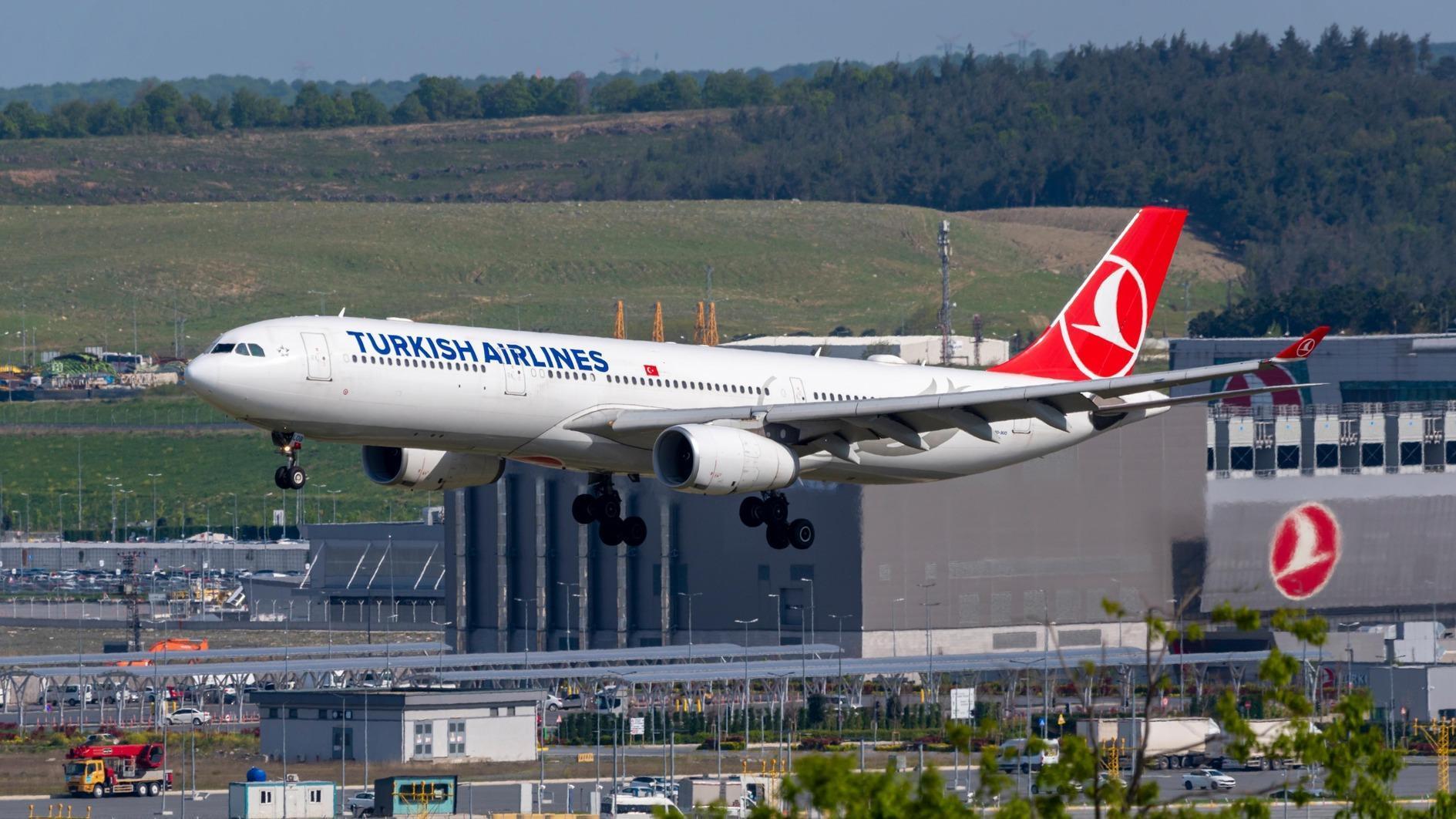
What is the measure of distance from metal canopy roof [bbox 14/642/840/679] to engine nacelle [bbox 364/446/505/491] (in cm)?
4212

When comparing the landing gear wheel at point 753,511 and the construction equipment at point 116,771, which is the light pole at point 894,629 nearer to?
the construction equipment at point 116,771

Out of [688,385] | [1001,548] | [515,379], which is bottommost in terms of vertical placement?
[1001,548]

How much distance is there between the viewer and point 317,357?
161ft

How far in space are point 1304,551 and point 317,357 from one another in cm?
8150

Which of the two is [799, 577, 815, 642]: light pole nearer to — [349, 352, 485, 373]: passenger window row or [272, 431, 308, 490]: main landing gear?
[349, 352, 485, 373]: passenger window row

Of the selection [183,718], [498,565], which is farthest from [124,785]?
[498,565]

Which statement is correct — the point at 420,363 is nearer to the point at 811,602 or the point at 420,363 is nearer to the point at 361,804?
the point at 361,804

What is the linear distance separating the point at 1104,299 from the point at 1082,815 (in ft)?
54.6

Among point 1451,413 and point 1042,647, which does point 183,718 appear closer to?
point 1042,647

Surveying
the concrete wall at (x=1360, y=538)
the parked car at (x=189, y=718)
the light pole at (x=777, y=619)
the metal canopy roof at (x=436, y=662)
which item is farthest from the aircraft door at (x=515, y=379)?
the concrete wall at (x=1360, y=538)

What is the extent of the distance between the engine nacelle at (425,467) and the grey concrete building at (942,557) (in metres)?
57.0

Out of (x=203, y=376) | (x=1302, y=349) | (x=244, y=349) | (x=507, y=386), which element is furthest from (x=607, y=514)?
(x=1302, y=349)

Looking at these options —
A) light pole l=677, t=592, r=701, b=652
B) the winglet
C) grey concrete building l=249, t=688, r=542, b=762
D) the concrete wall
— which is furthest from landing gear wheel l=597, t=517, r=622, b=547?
the concrete wall

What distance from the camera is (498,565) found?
4975 inches
